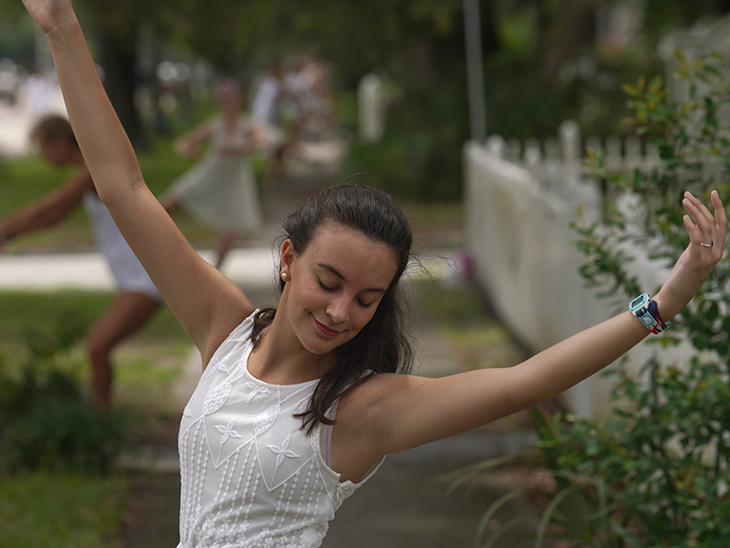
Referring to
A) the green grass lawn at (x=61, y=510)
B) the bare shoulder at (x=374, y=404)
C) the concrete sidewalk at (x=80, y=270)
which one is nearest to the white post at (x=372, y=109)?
A: the concrete sidewalk at (x=80, y=270)

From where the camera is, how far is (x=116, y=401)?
6.10 m

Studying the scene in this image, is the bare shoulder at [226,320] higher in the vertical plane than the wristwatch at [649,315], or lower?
lower

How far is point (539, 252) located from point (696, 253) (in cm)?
506

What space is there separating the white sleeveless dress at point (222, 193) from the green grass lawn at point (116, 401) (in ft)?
3.38

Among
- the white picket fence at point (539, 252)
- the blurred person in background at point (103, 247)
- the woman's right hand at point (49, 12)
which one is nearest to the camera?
the woman's right hand at point (49, 12)

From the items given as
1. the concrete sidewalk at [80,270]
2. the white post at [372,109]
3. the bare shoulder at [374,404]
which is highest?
the bare shoulder at [374,404]

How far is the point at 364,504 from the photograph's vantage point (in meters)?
4.63

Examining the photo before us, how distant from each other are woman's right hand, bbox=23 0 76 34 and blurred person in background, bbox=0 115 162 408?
10.5 ft

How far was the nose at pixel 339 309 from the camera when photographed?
1.78 m

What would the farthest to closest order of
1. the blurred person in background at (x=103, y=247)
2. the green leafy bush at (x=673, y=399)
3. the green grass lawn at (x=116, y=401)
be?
the blurred person in background at (x=103, y=247) < the green grass lawn at (x=116, y=401) < the green leafy bush at (x=673, y=399)

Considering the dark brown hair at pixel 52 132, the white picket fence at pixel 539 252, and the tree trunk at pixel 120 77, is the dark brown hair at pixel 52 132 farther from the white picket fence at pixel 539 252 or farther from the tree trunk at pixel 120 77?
the tree trunk at pixel 120 77

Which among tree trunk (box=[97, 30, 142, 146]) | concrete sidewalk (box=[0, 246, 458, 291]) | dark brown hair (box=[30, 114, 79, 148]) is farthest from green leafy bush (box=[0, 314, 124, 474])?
tree trunk (box=[97, 30, 142, 146])

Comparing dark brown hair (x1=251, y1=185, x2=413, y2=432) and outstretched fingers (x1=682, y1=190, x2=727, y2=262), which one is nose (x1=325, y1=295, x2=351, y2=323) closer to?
dark brown hair (x1=251, y1=185, x2=413, y2=432)

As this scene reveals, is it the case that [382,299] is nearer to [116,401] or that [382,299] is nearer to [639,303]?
[639,303]
